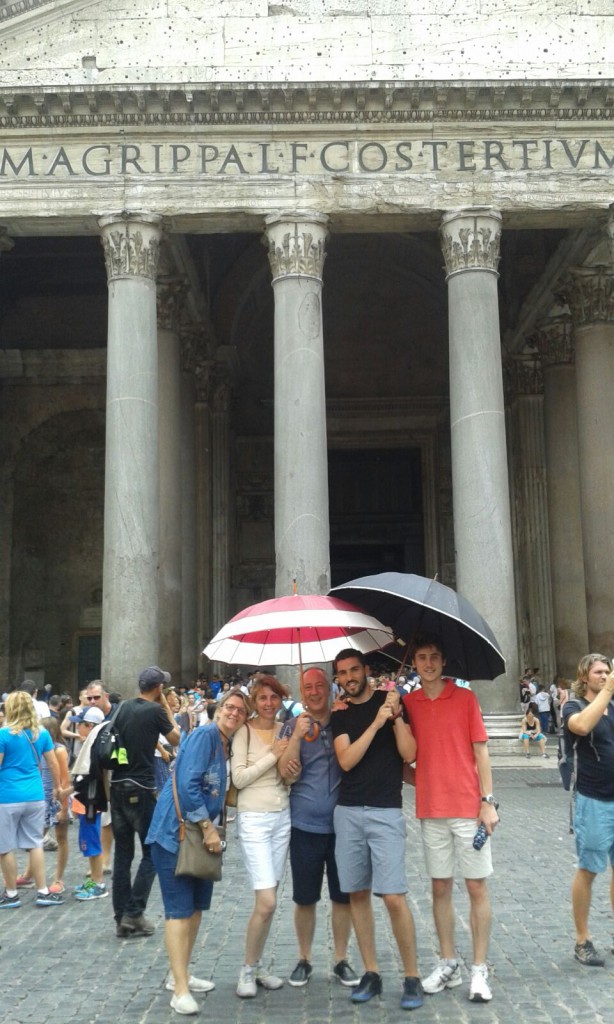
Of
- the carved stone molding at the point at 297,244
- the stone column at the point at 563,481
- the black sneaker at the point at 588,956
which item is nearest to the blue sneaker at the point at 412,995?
the black sneaker at the point at 588,956

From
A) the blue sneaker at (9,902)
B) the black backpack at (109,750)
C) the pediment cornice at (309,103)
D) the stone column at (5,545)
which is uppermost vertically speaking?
the pediment cornice at (309,103)

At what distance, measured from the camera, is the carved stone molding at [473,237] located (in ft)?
57.9

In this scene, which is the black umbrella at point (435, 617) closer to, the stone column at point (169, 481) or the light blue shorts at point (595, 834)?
the light blue shorts at point (595, 834)

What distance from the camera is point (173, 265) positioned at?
2083 cm

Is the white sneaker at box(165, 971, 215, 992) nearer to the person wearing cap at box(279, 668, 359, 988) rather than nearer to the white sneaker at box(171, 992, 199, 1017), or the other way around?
the white sneaker at box(171, 992, 199, 1017)

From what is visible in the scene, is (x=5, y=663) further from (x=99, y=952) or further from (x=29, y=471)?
(x=99, y=952)

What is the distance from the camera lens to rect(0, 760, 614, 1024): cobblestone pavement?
5.42 meters

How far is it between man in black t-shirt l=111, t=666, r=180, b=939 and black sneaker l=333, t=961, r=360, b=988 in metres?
1.76

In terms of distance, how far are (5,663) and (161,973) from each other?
825 inches

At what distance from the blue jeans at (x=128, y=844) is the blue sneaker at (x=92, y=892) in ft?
4.27

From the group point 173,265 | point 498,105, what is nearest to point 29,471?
point 173,265

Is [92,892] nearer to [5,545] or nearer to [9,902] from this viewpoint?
[9,902]

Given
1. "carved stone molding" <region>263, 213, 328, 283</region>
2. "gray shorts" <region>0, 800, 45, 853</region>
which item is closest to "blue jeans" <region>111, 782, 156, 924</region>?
"gray shorts" <region>0, 800, 45, 853</region>

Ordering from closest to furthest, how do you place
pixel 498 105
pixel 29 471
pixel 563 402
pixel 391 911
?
pixel 391 911 → pixel 498 105 → pixel 563 402 → pixel 29 471
